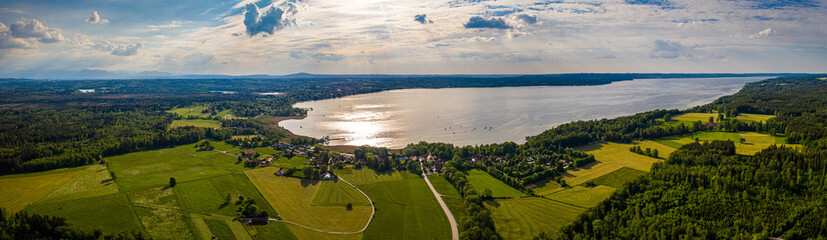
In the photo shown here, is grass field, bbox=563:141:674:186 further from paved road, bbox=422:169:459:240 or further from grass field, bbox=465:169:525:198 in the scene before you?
paved road, bbox=422:169:459:240

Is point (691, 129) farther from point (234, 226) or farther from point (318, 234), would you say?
point (234, 226)

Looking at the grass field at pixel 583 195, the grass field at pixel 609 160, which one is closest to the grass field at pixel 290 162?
the grass field at pixel 583 195

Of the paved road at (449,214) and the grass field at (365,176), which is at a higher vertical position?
the grass field at (365,176)

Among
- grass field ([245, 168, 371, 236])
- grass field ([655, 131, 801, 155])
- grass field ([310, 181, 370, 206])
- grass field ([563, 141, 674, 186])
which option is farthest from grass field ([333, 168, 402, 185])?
grass field ([655, 131, 801, 155])

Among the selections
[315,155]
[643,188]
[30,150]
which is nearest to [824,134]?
[643,188]

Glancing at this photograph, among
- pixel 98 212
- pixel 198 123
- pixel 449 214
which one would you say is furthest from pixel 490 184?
pixel 198 123

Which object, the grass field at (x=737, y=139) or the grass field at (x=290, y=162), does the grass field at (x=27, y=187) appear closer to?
the grass field at (x=290, y=162)
